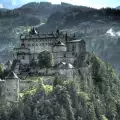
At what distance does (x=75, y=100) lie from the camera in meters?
122

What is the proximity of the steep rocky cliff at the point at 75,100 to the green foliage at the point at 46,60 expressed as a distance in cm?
673

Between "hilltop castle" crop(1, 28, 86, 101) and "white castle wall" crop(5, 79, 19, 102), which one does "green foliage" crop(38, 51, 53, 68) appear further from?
"white castle wall" crop(5, 79, 19, 102)

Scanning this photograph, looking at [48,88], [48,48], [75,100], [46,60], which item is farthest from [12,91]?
[48,48]

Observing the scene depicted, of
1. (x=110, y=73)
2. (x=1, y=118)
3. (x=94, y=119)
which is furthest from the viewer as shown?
(x=110, y=73)

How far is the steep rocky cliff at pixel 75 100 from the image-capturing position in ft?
380

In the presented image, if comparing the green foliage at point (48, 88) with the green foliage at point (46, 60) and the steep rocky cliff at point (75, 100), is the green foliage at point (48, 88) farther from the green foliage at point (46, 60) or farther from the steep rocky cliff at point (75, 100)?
the green foliage at point (46, 60)

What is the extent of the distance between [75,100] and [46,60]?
13.5 meters

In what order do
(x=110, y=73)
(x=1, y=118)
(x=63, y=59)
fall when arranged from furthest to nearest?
(x=110, y=73) < (x=63, y=59) < (x=1, y=118)

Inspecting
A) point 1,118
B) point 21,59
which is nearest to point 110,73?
point 21,59

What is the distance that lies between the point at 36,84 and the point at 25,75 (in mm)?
8018

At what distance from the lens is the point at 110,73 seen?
145125 mm

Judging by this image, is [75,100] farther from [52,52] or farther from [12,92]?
[52,52]

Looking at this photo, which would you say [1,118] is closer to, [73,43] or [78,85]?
[78,85]

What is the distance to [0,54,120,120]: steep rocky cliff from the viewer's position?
380 ft
